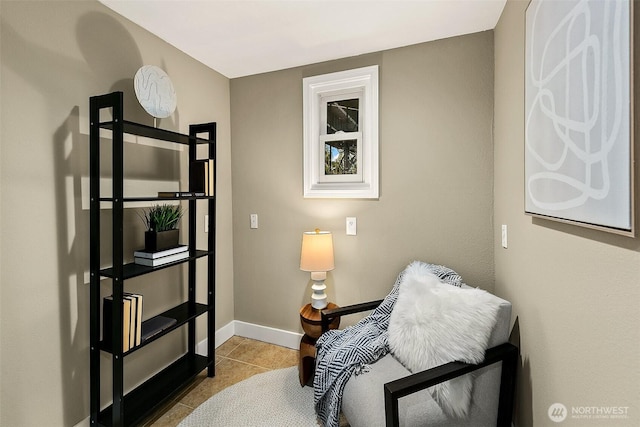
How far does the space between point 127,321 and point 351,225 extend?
1.57 m

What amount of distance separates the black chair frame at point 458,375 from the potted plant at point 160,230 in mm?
1469

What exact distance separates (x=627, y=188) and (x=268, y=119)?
7.91ft

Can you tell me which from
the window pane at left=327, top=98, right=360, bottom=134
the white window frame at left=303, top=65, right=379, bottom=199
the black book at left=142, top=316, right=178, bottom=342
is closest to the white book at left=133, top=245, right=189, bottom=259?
the black book at left=142, top=316, right=178, bottom=342

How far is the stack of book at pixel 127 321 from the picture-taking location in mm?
1556

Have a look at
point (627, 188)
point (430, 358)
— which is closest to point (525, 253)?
point (430, 358)

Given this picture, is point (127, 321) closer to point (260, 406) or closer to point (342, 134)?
point (260, 406)

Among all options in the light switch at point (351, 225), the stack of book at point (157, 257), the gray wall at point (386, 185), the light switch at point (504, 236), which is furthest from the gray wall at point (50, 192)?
the light switch at point (504, 236)

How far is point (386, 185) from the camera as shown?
2295mm

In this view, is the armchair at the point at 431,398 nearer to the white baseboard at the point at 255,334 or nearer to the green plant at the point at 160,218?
the white baseboard at the point at 255,334

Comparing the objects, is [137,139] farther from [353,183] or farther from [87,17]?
[353,183]

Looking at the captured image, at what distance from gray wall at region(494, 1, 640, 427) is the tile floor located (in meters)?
1.68

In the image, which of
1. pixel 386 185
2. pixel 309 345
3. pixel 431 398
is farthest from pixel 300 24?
pixel 431 398

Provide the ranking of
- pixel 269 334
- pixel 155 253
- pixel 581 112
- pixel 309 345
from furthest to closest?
pixel 269 334, pixel 309 345, pixel 155 253, pixel 581 112

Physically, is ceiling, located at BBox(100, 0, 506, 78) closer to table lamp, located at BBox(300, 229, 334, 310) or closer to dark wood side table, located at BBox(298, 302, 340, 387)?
table lamp, located at BBox(300, 229, 334, 310)
